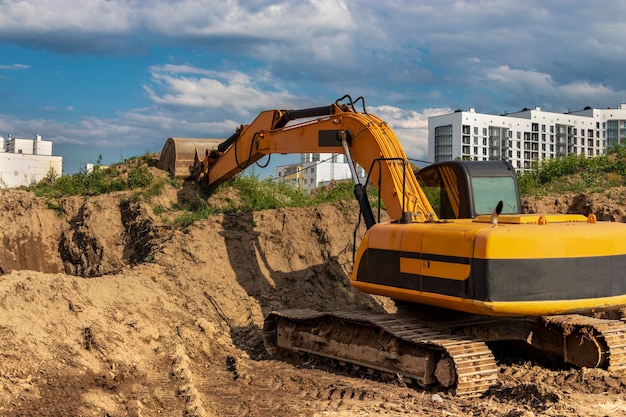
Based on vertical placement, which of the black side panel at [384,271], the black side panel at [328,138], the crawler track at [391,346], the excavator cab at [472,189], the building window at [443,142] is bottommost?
the crawler track at [391,346]

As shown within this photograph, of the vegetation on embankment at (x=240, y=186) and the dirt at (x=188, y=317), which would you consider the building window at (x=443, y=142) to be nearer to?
the vegetation on embankment at (x=240, y=186)

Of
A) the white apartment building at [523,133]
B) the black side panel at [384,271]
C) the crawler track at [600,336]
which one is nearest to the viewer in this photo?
the black side panel at [384,271]

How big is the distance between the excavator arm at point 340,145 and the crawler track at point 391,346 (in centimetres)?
132

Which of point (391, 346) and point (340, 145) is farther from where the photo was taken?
point (340, 145)

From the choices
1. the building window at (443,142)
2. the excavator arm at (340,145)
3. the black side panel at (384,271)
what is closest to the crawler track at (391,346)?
the black side panel at (384,271)

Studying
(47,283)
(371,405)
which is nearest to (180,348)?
(47,283)

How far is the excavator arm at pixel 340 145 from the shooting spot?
8.86m

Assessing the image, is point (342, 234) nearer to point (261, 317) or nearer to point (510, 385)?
point (261, 317)

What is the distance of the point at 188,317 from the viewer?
34.8ft

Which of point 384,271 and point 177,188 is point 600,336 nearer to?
point 384,271

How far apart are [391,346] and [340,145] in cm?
320

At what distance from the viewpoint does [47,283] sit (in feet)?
31.2

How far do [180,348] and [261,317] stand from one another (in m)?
2.33

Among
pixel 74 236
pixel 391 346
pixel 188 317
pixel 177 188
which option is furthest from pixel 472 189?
pixel 74 236
